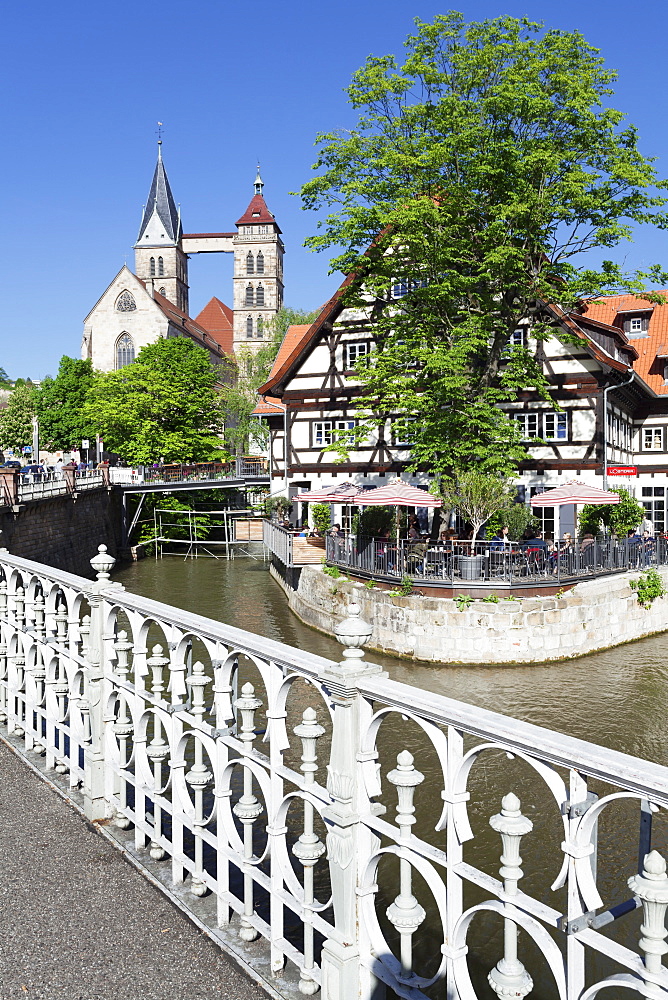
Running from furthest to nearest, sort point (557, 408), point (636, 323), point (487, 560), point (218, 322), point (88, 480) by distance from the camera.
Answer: point (218, 322)
point (88, 480)
point (636, 323)
point (557, 408)
point (487, 560)

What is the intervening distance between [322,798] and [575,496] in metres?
18.5

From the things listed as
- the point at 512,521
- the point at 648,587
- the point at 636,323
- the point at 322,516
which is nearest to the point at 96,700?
the point at 648,587

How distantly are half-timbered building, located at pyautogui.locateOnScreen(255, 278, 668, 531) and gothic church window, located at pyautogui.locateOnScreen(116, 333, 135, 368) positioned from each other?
3731 centimetres

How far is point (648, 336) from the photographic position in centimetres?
3316

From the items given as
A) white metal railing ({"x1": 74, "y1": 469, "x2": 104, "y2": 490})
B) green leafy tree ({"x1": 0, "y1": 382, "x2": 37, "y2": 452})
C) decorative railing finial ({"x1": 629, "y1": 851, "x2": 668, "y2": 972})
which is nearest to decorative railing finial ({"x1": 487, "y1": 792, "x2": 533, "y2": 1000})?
decorative railing finial ({"x1": 629, "y1": 851, "x2": 668, "y2": 972})

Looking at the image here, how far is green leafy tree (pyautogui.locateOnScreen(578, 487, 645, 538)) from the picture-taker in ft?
75.7

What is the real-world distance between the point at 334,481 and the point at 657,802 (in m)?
27.2

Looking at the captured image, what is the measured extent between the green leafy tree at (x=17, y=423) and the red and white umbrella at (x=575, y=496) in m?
67.5

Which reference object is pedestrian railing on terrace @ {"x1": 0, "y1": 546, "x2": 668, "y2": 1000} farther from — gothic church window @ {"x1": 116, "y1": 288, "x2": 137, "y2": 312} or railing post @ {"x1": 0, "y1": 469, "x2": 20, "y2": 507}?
gothic church window @ {"x1": 116, "y1": 288, "x2": 137, "y2": 312}

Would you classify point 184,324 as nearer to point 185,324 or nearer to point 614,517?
point 185,324

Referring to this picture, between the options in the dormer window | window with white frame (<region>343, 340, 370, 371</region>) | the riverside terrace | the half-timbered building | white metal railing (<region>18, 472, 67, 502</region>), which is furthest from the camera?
the dormer window

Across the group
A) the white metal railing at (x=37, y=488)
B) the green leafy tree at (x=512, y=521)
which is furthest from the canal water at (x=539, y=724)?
the white metal railing at (x=37, y=488)

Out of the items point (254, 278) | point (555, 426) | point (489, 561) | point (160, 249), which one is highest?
point (160, 249)

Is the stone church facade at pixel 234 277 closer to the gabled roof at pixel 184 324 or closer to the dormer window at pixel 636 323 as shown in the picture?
the gabled roof at pixel 184 324
